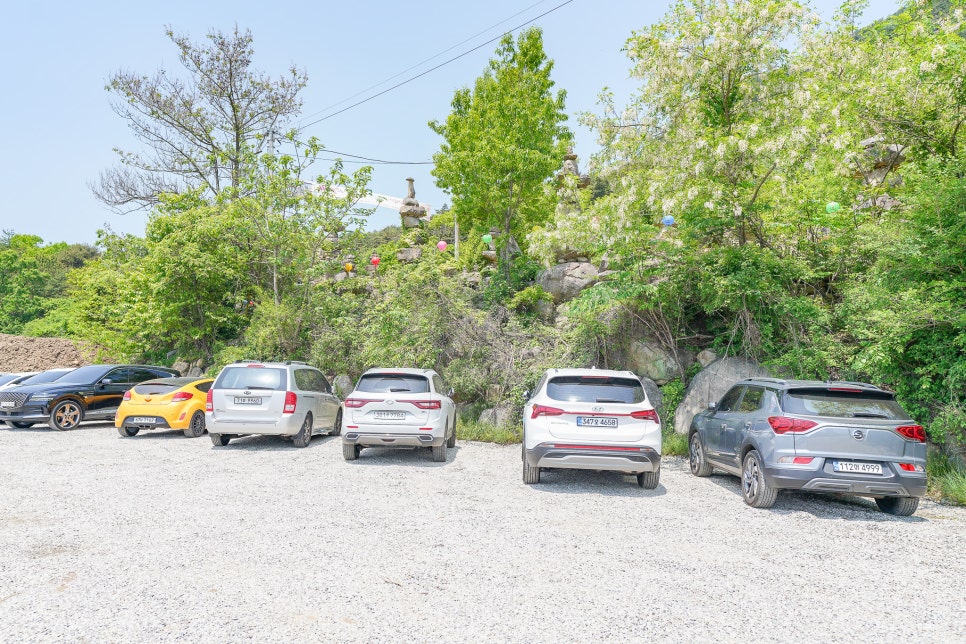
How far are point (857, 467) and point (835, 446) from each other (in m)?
0.32

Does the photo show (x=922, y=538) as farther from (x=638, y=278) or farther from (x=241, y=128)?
(x=241, y=128)

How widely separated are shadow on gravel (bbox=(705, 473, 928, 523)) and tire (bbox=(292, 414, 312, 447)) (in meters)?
7.64

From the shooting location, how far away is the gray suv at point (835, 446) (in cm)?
652

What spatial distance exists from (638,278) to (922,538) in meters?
7.30

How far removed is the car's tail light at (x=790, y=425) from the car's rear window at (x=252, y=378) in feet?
27.7

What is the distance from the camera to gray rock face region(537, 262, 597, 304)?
16672 millimetres

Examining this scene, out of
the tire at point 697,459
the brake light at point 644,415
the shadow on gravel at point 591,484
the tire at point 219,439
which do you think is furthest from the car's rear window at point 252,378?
the tire at point 697,459

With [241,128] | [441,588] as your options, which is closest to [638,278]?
[441,588]

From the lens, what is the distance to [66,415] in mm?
13992

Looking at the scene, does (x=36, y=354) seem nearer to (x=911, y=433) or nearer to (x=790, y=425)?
(x=790, y=425)

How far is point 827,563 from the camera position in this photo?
16.7ft

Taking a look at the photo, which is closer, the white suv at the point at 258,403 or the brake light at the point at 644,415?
the brake light at the point at 644,415

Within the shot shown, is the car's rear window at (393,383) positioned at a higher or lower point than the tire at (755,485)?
higher

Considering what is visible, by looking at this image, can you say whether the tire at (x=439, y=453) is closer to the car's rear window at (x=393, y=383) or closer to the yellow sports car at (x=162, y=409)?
the car's rear window at (x=393, y=383)
